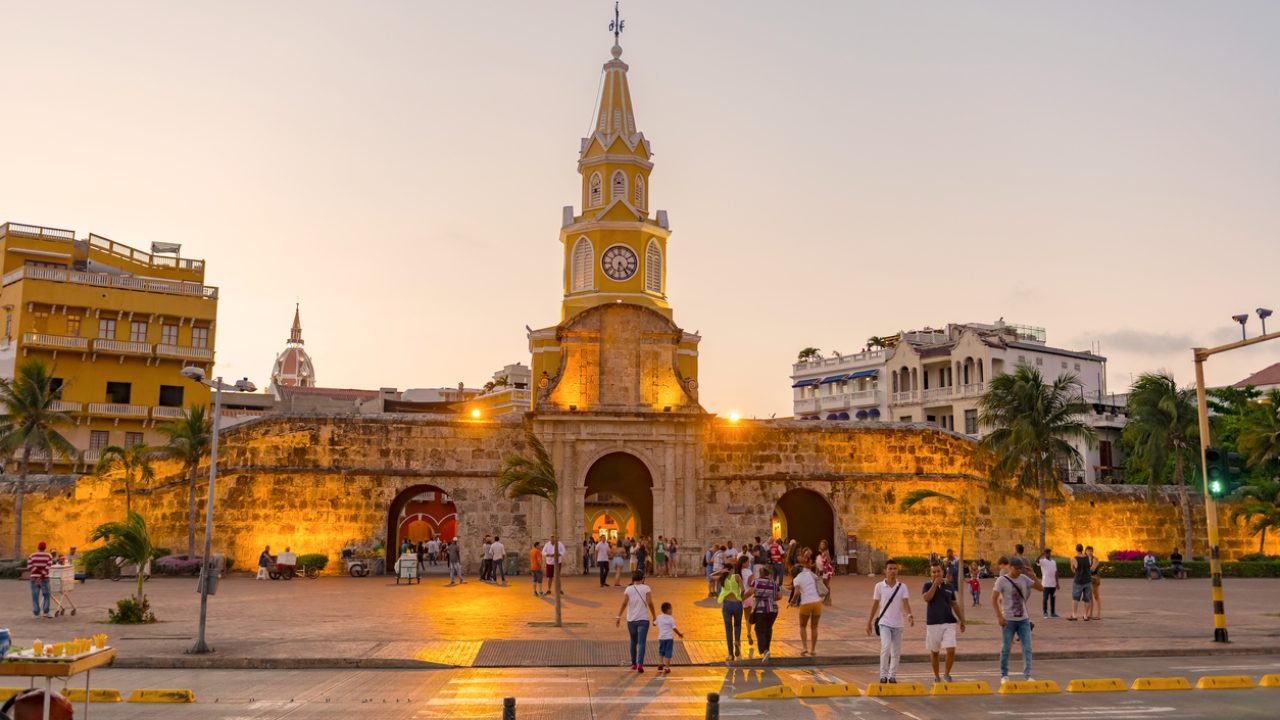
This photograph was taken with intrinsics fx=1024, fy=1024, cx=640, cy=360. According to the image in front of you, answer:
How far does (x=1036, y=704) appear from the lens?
12.6 m

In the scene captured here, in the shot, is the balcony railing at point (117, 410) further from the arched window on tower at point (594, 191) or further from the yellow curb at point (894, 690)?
the yellow curb at point (894, 690)

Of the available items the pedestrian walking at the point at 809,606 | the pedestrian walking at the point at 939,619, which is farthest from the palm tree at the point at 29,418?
the pedestrian walking at the point at 939,619

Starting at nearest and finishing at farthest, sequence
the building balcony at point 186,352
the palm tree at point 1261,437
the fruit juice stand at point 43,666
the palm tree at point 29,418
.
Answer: the fruit juice stand at point 43,666
the palm tree at point 1261,437
the palm tree at point 29,418
the building balcony at point 186,352

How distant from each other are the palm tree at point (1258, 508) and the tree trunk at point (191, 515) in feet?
122

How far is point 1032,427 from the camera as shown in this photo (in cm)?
3516

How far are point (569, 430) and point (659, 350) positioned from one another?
4.58 metres

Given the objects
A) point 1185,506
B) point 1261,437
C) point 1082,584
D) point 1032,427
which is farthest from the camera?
point 1185,506

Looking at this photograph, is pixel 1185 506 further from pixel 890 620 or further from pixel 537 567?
pixel 890 620

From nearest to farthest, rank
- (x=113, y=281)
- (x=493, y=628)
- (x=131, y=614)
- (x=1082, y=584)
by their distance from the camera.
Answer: (x=493, y=628)
(x=131, y=614)
(x=1082, y=584)
(x=113, y=281)

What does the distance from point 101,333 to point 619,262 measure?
3024cm

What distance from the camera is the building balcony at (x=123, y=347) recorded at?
5522cm

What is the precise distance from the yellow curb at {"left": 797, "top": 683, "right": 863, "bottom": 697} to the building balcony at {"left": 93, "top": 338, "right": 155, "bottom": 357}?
5191 centimetres

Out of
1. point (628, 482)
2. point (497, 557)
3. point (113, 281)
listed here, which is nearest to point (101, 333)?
point (113, 281)

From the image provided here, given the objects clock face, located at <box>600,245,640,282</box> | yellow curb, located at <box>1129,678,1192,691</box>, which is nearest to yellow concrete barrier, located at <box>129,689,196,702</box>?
yellow curb, located at <box>1129,678,1192,691</box>
